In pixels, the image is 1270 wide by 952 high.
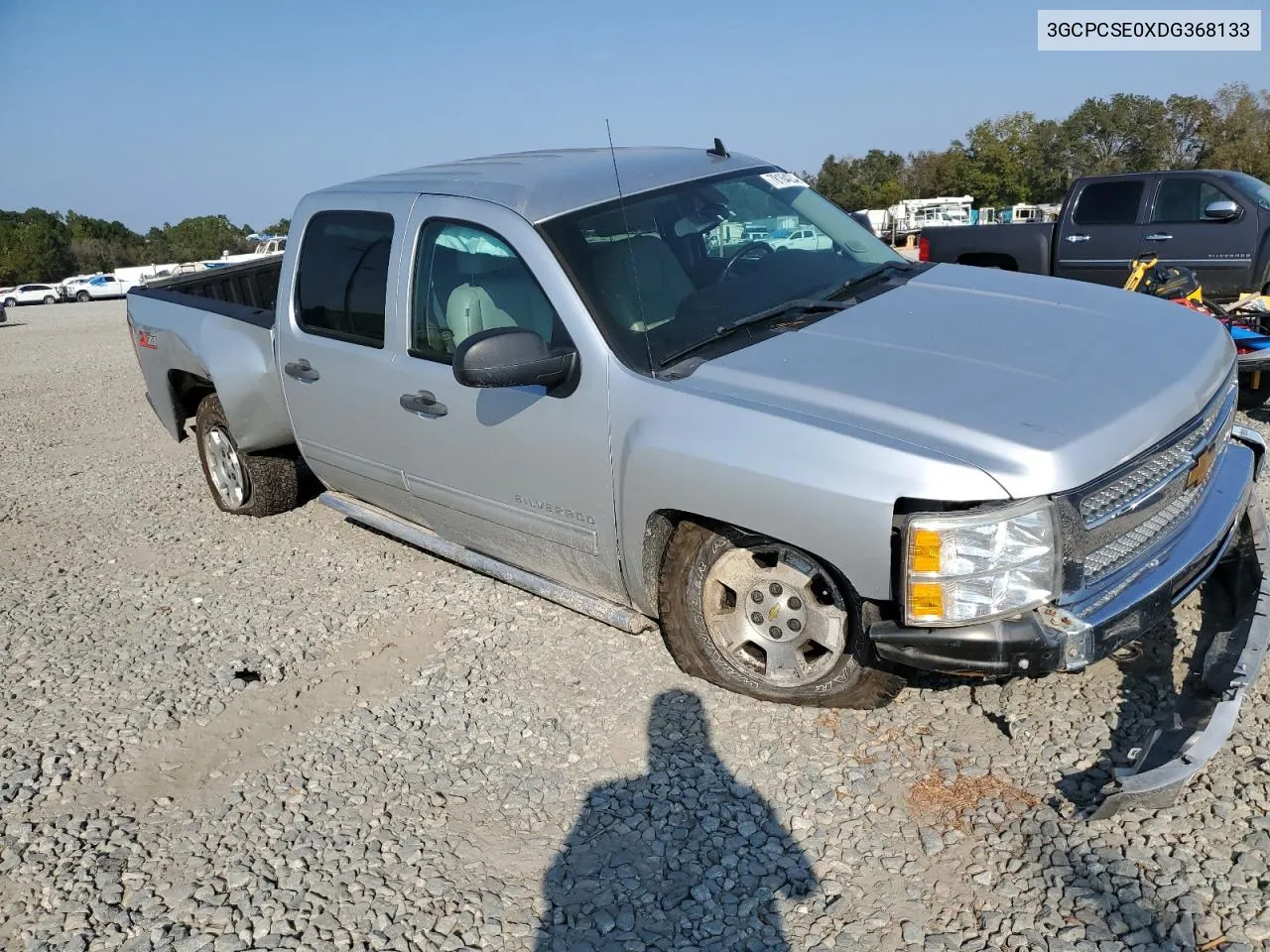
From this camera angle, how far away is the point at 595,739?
362 cm

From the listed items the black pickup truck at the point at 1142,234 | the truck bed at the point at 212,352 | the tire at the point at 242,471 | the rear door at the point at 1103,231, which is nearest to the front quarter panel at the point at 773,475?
the truck bed at the point at 212,352

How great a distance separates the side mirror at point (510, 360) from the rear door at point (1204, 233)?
9.00m

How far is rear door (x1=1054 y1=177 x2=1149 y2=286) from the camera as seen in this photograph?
11086 millimetres

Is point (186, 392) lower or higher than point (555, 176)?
lower

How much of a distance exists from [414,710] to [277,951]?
1253 mm

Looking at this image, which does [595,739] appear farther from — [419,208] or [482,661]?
[419,208]

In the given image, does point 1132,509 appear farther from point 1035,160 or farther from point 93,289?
point 1035,160

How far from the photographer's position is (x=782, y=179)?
4.79 m

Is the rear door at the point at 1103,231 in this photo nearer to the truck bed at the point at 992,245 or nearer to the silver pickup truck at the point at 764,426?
the truck bed at the point at 992,245

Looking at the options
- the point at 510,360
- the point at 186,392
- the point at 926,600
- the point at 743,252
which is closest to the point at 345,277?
the point at 510,360

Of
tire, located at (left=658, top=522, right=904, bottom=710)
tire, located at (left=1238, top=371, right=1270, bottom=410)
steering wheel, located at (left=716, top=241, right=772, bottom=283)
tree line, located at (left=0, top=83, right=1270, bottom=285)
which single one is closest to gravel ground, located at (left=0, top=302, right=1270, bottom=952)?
tire, located at (left=658, top=522, right=904, bottom=710)

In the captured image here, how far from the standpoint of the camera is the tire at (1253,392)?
6.92m

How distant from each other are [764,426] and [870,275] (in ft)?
4.93

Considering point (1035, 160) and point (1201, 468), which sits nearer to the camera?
point (1201, 468)
